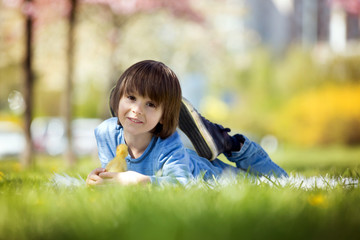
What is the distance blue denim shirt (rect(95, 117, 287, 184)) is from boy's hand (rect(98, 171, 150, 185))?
3.4 inches

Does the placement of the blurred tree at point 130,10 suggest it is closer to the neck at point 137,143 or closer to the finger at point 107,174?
the neck at point 137,143

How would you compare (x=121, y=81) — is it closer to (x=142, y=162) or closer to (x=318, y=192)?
(x=142, y=162)

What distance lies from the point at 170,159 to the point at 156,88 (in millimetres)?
415

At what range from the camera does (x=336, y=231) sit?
1.73m

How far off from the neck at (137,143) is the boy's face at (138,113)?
0.19 m

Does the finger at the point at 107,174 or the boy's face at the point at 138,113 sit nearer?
the finger at the point at 107,174

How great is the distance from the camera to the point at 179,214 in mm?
1888

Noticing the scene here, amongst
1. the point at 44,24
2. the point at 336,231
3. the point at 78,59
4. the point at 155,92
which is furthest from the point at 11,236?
the point at 78,59

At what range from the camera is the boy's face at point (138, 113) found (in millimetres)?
2797

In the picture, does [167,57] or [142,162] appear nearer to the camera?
[142,162]

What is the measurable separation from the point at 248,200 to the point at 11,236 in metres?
0.95

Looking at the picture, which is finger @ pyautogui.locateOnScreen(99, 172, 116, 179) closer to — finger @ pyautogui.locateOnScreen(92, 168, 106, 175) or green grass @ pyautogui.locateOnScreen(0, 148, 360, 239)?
finger @ pyautogui.locateOnScreen(92, 168, 106, 175)

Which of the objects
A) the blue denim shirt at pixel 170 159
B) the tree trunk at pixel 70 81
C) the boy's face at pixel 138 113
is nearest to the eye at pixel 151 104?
the boy's face at pixel 138 113

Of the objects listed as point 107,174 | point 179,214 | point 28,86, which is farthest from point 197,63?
point 179,214
